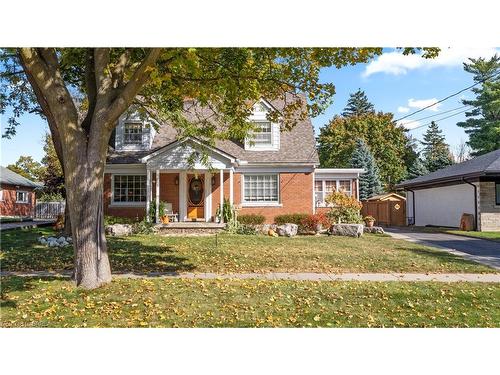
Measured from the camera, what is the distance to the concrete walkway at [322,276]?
6410mm

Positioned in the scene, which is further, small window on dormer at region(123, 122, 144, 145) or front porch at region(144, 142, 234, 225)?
small window on dormer at region(123, 122, 144, 145)

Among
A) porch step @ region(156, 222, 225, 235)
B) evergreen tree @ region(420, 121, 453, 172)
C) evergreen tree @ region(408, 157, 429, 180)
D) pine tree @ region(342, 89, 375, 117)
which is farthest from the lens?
evergreen tree @ region(408, 157, 429, 180)

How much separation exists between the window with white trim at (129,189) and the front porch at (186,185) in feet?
1.89

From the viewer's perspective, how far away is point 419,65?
22.5 ft

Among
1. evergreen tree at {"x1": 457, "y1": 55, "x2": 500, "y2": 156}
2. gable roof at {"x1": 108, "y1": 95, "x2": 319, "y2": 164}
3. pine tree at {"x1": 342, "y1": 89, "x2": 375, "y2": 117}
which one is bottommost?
gable roof at {"x1": 108, "y1": 95, "x2": 319, "y2": 164}

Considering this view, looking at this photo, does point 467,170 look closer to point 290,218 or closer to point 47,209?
point 290,218

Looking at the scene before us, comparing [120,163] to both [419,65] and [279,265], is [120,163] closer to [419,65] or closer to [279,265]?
[279,265]

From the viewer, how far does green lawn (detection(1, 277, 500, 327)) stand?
14.6ft

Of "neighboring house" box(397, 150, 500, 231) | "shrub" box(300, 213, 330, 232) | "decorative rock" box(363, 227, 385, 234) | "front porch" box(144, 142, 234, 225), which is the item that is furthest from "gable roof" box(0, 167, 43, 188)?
"neighboring house" box(397, 150, 500, 231)

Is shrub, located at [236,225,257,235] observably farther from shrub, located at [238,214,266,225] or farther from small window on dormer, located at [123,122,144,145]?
small window on dormer, located at [123,122,144,145]

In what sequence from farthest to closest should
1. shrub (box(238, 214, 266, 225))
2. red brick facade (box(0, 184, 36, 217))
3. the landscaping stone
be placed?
Result: red brick facade (box(0, 184, 36, 217)) < shrub (box(238, 214, 266, 225)) < the landscaping stone
